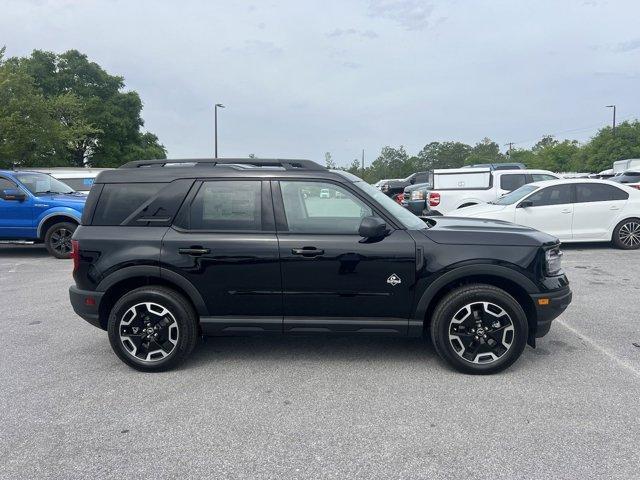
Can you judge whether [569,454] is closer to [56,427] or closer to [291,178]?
[291,178]

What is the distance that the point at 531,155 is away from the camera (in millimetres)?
63406

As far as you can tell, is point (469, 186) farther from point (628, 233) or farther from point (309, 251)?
point (309, 251)

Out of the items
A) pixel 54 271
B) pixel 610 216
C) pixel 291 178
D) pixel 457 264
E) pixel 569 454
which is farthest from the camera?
pixel 610 216

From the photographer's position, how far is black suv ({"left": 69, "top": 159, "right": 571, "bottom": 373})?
13.1 ft

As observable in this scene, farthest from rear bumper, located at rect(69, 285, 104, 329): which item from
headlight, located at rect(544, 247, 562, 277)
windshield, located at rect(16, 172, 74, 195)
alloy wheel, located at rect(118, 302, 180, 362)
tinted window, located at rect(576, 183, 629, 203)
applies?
tinted window, located at rect(576, 183, 629, 203)

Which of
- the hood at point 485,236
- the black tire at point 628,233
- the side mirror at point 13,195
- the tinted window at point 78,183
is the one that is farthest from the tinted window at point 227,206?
the tinted window at point 78,183

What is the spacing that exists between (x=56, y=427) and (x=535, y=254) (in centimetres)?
380

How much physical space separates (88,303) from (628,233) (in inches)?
396

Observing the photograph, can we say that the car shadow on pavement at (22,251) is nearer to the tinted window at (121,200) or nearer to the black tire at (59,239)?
the black tire at (59,239)

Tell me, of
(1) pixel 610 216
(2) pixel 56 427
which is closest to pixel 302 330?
(2) pixel 56 427

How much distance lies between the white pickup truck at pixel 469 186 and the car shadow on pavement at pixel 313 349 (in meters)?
8.42

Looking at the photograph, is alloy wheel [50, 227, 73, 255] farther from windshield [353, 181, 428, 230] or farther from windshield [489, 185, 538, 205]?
windshield [489, 185, 538, 205]

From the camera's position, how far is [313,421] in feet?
11.0

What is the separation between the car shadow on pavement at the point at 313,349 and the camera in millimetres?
4488
